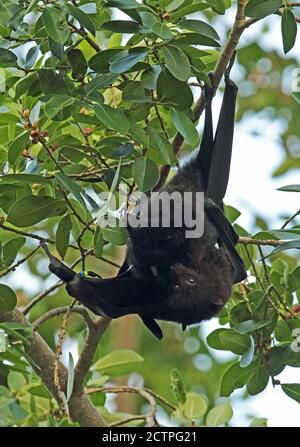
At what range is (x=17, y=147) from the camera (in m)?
3.96

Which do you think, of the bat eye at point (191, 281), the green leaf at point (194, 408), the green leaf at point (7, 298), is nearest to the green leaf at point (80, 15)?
the green leaf at point (7, 298)

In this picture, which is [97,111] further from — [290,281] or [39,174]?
[290,281]

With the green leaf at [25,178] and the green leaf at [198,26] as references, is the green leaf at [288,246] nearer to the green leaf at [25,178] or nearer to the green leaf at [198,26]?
the green leaf at [198,26]

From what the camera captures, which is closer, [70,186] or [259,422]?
[70,186]

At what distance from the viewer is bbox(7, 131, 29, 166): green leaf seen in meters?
3.94

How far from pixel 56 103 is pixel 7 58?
33cm

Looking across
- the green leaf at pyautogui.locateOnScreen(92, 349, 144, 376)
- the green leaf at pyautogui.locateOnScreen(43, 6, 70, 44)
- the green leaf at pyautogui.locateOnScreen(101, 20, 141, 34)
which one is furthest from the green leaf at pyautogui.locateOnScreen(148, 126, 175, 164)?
the green leaf at pyautogui.locateOnScreen(92, 349, 144, 376)

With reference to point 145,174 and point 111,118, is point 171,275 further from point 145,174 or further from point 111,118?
point 111,118

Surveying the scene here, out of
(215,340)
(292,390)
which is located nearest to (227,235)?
(215,340)

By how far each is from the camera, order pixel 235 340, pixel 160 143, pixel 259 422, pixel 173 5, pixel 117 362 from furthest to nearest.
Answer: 1. pixel 117 362
2. pixel 259 422
3. pixel 235 340
4. pixel 160 143
5. pixel 173 5

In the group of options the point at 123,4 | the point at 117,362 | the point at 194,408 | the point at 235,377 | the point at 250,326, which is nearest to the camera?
the point at 123,4

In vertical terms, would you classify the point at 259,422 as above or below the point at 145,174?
below

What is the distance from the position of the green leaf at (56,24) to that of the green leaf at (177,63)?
44cm

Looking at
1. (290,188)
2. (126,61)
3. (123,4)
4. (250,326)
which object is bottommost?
(250,326)
